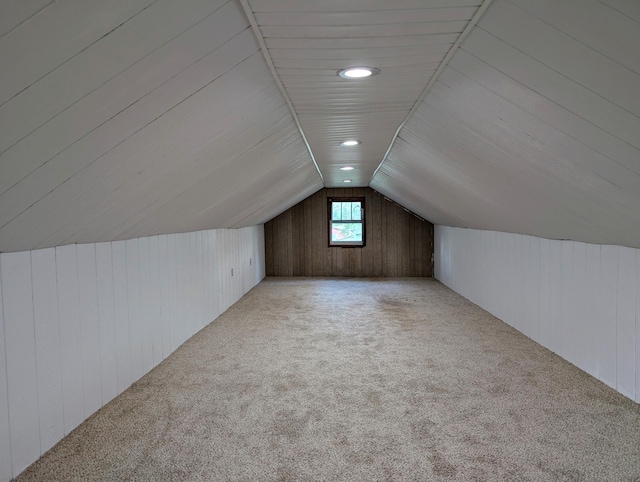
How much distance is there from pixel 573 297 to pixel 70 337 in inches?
137

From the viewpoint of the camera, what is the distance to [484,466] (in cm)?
224

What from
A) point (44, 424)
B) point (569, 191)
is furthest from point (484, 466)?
point (44, 424)

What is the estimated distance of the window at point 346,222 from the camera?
9766mm

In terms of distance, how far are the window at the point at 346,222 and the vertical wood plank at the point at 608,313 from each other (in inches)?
257

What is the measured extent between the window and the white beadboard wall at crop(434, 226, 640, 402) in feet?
12.5

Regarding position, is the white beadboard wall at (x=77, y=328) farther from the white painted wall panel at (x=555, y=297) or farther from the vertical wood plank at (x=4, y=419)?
the white painted wall panel at (x=555, y=297)

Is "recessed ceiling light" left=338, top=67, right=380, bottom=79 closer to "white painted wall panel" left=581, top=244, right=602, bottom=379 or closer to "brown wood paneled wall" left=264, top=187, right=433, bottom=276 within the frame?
"white painted wall panel" left=581, top=244, right=602, bottom=379

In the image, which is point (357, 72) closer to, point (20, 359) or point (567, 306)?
point (20, 359)

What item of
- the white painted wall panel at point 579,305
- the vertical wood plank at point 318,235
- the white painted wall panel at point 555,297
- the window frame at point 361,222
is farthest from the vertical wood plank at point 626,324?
the vertical wood plank at point 318,235

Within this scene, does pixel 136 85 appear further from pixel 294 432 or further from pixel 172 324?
pixel 172 324

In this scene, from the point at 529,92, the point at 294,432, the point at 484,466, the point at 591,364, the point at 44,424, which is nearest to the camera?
the point at 529,92

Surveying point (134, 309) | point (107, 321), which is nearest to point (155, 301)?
point (134, 309)

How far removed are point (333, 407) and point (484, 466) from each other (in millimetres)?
1001

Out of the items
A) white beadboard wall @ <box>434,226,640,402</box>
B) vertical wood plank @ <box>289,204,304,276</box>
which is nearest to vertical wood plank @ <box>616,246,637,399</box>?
white beadboard wall @ <box>434,226,640,402</box>
